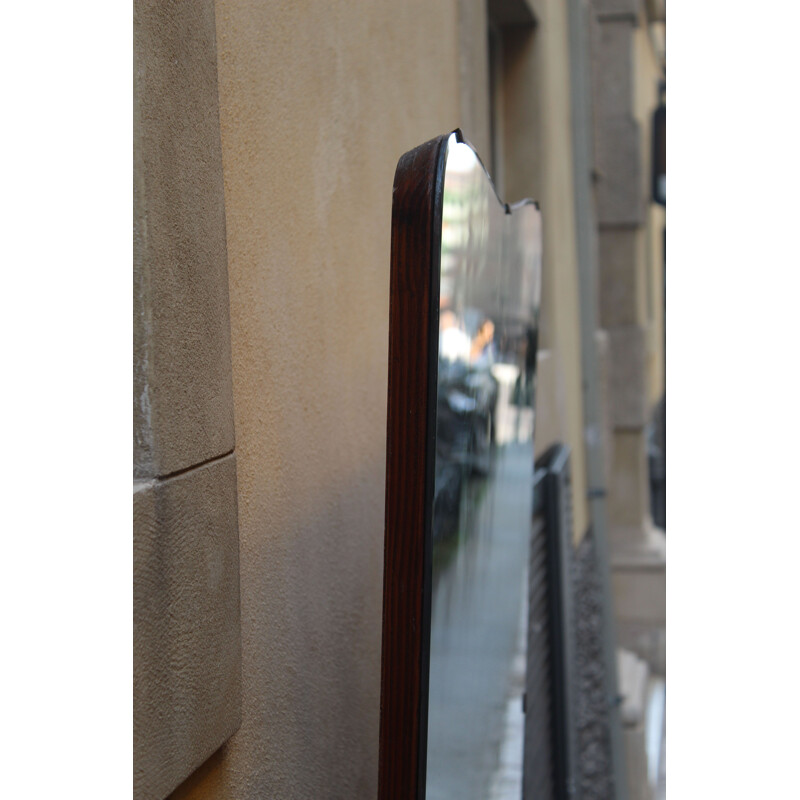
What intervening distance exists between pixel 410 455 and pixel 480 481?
688 mm

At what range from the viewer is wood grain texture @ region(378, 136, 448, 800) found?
1.03 metres

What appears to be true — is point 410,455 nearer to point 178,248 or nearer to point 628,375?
point 178,248

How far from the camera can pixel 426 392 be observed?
3.41 feet

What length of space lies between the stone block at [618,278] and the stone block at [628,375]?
0.41ft

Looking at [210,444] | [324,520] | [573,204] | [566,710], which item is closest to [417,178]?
[210,444]

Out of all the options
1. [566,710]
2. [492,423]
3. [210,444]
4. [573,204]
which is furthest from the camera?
[573,204]

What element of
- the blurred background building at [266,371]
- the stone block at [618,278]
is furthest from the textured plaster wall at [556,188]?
the stone block at [618,278]

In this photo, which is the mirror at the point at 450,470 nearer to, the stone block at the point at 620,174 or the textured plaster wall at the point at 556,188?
the textured plaster wall at the point at 556,188

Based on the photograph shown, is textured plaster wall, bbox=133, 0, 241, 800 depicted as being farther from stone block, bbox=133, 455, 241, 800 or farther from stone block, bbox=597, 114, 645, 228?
stone block, bbox=597, 114, 645, 228

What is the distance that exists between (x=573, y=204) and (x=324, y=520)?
203 inches

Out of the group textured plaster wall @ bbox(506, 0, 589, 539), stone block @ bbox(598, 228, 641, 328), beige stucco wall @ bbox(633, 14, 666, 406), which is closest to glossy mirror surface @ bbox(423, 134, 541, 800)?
textured plaster wall @ bbox(506, 0, 589, 539)

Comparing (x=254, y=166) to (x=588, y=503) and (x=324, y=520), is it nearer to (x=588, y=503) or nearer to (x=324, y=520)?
(x=324, y=520)

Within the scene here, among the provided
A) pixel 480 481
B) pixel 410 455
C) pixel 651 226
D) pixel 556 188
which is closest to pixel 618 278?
pixel 651 226
